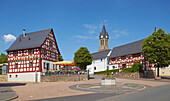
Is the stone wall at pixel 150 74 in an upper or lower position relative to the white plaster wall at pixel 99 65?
lower

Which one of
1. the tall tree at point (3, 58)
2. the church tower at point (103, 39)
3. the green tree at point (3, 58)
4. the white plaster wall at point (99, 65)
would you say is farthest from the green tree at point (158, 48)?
the church tower at point (103, 39)

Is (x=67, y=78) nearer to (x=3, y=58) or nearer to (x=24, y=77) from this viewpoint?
(x=24, y=77)

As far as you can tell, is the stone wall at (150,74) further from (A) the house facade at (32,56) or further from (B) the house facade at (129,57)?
(A) the house facade at (32,56)

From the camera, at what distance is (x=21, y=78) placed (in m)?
37.3

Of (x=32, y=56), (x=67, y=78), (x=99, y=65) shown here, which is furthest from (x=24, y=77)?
(x=99, y=65)

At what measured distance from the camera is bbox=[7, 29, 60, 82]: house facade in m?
36.2

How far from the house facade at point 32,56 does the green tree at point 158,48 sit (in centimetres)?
2043

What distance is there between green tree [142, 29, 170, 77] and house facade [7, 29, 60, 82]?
20.4m

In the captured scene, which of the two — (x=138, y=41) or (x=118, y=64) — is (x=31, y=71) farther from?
(x=138, y=41)

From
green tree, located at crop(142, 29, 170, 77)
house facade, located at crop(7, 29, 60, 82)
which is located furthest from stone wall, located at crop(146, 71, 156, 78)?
house facade, located at crop(7, 29, 60, 82)

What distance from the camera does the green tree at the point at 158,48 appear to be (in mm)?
32016

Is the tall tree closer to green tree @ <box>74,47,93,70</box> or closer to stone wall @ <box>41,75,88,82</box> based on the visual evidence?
stone wall @ <box>41,75,88,82</box>

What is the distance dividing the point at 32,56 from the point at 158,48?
82.8ft

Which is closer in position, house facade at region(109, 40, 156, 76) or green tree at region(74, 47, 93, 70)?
green tree at region(74, 47, 93, 70)
